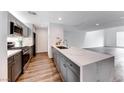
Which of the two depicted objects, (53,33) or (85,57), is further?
(53,33)

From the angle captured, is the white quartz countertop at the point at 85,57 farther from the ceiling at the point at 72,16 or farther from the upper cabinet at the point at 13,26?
the ceiling at the point at 72,16

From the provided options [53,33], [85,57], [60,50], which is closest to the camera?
[85,57]

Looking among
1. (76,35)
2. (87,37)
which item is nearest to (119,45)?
(87,37)

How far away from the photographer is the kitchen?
1.66 m

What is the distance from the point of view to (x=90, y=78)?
4.57ft

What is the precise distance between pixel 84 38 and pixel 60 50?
9.93 meters

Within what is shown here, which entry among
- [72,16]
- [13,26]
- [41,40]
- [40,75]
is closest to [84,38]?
[41,40]

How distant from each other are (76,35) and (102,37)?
4359 millimetres

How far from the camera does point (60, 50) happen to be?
11.5ft

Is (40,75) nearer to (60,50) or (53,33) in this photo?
(60,50)

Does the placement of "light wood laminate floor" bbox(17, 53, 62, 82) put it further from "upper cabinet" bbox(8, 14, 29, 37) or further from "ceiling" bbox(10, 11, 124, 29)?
"ceiling" bbox(10, 11, 124, 29)

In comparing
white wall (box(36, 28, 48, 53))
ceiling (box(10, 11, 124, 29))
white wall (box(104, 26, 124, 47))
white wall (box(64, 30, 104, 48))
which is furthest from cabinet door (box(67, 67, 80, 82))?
white wall (box(104, 26, 124, 47))

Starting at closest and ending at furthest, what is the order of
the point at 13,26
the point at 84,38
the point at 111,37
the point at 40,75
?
the point at 13,26, the point at 40,75, the point at 84,38, the point at 111,37
